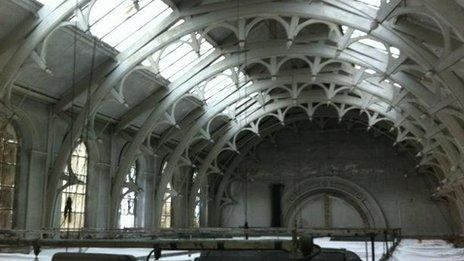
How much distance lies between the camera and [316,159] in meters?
35.0

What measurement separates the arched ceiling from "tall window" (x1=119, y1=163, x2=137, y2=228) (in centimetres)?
148

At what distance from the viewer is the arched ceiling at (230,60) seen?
1420 cm

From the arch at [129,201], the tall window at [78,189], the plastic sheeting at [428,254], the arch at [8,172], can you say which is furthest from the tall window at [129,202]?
the plastic sheeting at [428,254]

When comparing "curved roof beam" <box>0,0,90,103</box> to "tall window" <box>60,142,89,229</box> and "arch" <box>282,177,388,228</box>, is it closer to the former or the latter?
"tall window" <box>60,142,89,229</box>

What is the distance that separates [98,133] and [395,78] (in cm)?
1162

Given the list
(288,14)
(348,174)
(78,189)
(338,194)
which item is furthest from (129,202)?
(348,174)

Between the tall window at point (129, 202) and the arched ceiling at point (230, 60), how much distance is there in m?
1.48

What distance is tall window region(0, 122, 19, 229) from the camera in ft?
55.1

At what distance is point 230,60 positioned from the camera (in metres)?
20.3

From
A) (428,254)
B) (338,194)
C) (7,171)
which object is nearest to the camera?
(428,254)

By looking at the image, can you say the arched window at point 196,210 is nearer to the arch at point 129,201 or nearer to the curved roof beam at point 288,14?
the arch at point 129,201

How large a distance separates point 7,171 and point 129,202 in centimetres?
812

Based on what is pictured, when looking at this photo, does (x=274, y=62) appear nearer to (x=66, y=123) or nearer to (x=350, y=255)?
(x=66, y=123)

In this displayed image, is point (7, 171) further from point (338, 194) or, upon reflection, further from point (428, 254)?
point (338, 194)
